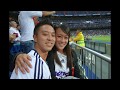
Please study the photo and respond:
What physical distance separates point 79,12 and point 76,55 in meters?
0.80

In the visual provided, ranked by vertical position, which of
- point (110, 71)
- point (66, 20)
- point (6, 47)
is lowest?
point (110, 71)

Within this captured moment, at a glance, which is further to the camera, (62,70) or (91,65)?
(91,65)

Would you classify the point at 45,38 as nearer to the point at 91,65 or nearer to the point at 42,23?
the point at 42,23

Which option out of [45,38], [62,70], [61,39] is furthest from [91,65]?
[45,38]

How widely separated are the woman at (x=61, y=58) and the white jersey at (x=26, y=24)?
0.37m

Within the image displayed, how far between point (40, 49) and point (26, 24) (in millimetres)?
531

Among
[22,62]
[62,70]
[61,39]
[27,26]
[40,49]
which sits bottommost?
[62,70]

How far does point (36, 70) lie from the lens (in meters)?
5.35

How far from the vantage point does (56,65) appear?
17.7 feet

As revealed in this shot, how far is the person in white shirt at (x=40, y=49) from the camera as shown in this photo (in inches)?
211
